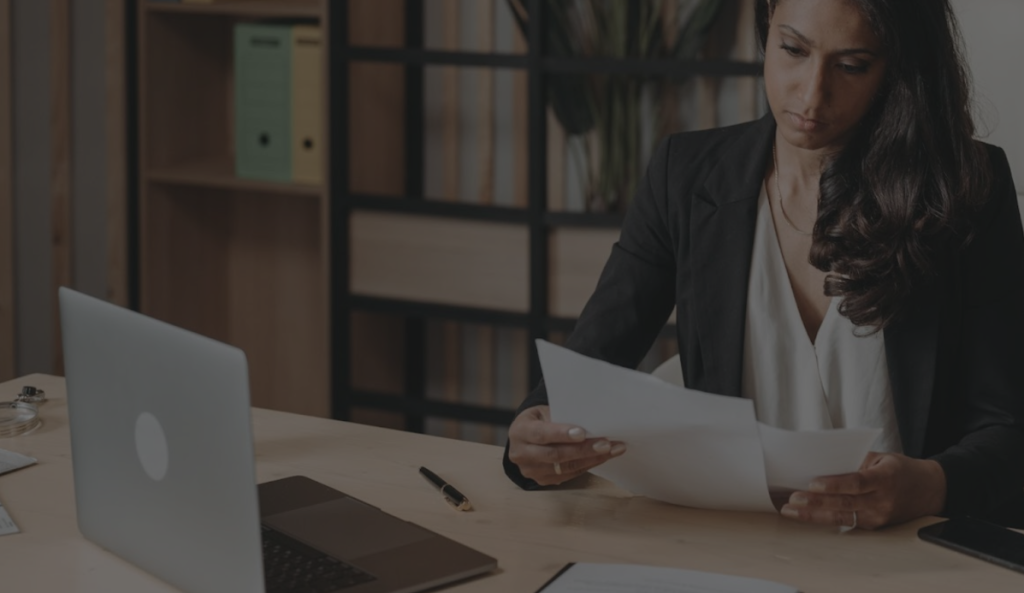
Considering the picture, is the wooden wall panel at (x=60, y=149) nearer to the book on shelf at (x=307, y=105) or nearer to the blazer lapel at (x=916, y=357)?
the book on shelf at (x=307, y=105)

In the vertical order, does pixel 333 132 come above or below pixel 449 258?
above

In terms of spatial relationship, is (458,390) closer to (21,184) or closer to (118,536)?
(21,184)

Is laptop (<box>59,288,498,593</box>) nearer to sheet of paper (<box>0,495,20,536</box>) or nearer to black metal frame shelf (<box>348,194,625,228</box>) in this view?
sheet of paper (<box>0,495,20,536</box>)

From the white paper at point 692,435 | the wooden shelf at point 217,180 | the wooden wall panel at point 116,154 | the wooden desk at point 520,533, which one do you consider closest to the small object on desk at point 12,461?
the wooden desk at point 520,533

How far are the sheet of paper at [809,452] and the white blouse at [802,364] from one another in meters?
0.37

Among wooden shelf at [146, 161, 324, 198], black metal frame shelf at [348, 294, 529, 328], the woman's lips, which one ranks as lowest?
black metal frame shelf at [348, 294, 529, 328]

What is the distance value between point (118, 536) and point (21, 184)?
246 centimetres

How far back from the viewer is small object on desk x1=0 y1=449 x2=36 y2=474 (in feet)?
5.29

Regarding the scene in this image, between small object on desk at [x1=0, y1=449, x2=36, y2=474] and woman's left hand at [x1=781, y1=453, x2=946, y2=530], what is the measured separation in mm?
894

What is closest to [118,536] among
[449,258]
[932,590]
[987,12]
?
[932,590]

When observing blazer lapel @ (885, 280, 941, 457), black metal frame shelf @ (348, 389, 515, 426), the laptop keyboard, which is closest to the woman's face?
blazer lapel @ (885, 280, 941, 457)

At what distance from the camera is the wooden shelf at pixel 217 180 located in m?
3.31

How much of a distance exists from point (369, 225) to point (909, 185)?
5.72ft

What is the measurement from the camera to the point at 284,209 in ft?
12.1
